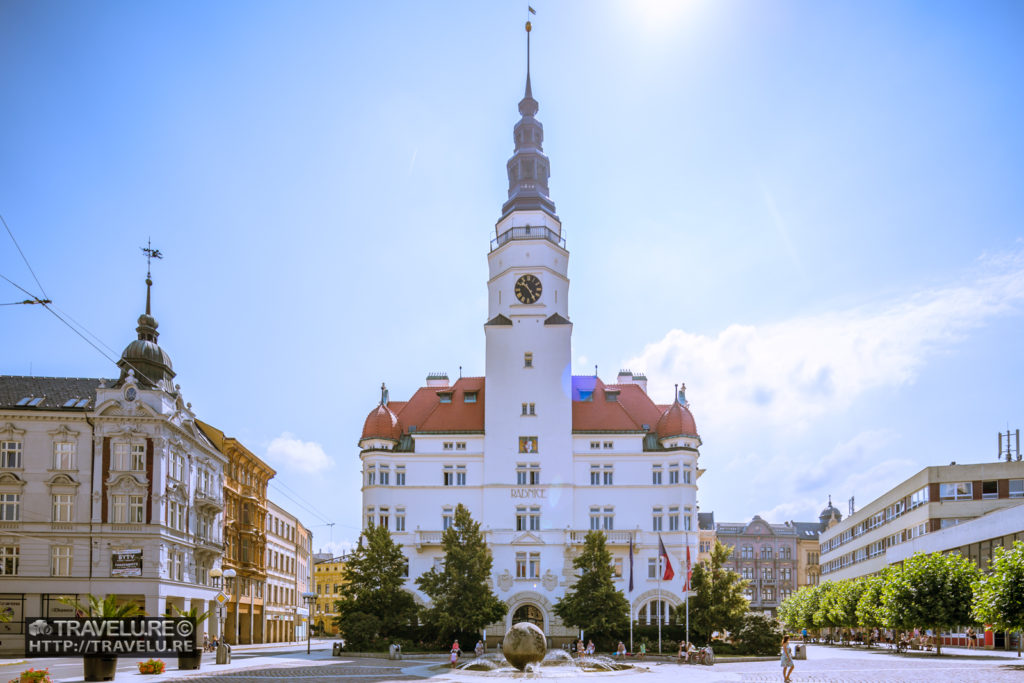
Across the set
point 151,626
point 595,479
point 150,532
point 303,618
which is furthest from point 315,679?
point 303,618

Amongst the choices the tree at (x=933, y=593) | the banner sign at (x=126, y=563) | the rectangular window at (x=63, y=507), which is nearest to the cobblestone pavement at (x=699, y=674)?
the tree at (x=933, y=593)

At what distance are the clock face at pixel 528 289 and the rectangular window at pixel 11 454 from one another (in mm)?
39990

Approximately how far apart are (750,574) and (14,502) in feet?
450

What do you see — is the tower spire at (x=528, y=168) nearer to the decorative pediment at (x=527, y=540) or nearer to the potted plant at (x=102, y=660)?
the decorative pediment at (x=527, y=540)

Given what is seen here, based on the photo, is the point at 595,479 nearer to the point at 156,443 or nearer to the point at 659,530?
the point at 659,530

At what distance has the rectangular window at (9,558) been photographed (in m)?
59.4

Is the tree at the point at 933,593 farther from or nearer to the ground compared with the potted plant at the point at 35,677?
nearer to the ground

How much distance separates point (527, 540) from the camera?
→ 259 ft

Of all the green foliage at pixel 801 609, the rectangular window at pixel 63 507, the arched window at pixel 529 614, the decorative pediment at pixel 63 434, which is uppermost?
the decorative pediment at pixel 63 434

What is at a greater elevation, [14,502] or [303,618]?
[14,502]

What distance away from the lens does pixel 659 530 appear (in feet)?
261

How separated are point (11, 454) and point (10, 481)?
5.71ft

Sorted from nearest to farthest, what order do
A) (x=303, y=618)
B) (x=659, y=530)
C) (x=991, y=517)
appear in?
(x=991, y=517), (x=659, y=530), (x=303, y=618)

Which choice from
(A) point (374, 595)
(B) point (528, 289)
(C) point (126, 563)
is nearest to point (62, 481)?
(C) point (126, 563)
